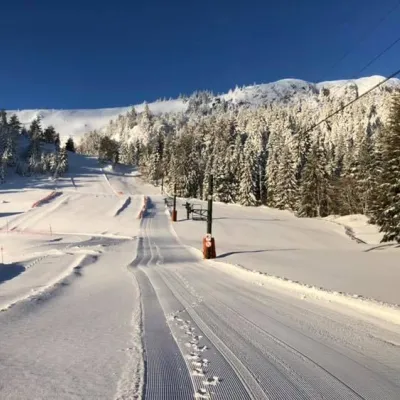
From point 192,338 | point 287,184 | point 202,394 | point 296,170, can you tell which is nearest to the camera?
point 202,394

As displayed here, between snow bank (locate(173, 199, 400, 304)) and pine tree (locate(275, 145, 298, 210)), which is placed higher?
pine tree (locate(275, 145, 298, 210))

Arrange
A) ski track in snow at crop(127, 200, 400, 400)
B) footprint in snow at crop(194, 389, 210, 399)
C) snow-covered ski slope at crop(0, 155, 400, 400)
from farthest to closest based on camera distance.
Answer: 1. ski track in snow at crop(127, 200, 400, 400)
2. snow-covered ski slope at crop(0, 155, 400, 400)
3. footprint in snow at crop(194, 389, 210, 399)

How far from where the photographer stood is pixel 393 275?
16.0 metres

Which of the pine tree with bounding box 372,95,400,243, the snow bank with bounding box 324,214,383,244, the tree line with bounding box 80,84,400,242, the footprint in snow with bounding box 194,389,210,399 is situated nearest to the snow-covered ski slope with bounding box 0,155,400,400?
the footprint in snow with bounding box 194,389,210,399

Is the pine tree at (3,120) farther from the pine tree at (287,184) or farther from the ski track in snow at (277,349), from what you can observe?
the ski track in snow at (277,349)

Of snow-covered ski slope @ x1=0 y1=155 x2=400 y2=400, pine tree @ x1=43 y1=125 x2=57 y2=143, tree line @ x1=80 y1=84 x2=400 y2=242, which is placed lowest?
snow-covered ski slope @ x1=0 y1=155 x2=400 y2=400

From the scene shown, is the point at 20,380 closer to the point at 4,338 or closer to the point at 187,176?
the point at 4,338

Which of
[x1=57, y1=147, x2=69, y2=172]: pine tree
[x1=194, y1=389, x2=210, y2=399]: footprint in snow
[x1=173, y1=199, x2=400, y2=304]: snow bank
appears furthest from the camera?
[x1=57, y1=147, x2=69, y2=172]: pine tree

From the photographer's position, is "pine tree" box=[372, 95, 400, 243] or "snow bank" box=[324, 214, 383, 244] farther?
"snow bank" box=[324, 214, 383, 244]

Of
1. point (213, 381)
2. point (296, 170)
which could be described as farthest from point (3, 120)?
point (213, 381)

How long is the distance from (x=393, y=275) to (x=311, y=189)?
52384 mm

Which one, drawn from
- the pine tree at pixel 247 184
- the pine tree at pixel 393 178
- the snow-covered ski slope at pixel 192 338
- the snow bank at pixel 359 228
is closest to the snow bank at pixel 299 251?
the snow-covered ski slope at pixel 192 338

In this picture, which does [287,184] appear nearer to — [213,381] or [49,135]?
[213,381]

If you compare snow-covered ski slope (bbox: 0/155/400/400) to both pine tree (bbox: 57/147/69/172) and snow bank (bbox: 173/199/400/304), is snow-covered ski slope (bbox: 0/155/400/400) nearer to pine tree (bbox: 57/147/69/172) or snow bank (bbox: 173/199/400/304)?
snow bank (bbox: 173/199/400/304)
